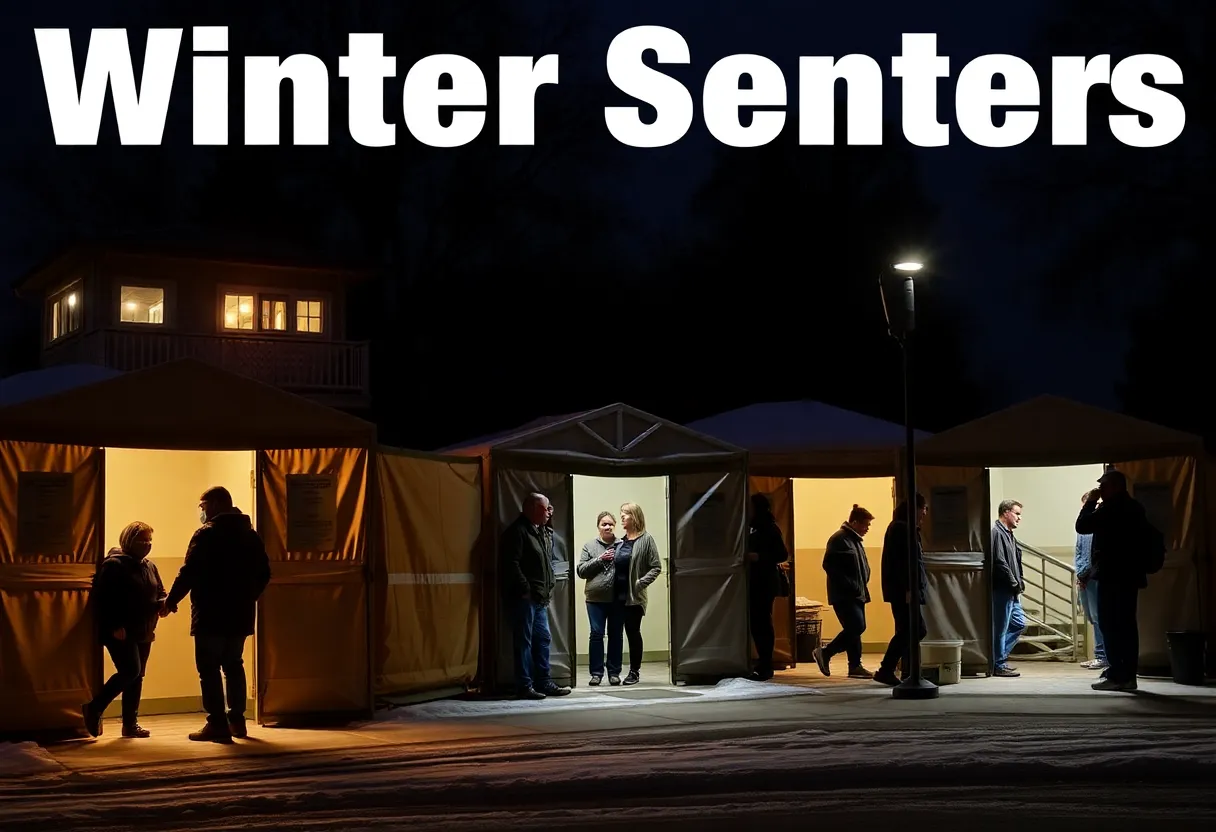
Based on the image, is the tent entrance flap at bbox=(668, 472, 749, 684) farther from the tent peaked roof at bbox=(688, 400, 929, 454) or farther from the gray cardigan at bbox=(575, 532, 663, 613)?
the tent peaked roof at bbox=(688, 400, 929, 454)

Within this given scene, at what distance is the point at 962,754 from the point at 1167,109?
2215 centimetres

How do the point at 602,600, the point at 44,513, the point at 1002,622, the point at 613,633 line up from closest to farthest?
the point at 44,513 < the point at 602,600 < the point at 613,633 < the point at 1002,622

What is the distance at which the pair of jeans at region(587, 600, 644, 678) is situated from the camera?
51.1ft

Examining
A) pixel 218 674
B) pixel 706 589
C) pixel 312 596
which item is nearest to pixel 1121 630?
pixel 706 589

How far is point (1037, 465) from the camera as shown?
16297 mm

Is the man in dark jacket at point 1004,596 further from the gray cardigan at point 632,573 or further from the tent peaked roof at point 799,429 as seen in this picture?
the gray cardigan at point 632,573

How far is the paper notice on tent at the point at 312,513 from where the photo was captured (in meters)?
12.7

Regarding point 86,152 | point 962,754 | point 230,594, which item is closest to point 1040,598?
point 962,754

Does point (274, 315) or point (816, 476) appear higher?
point (274, 315)

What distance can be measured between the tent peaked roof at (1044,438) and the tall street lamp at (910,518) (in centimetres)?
216

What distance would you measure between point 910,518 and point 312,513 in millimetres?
5322

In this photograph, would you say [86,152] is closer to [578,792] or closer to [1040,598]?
[1040,598]

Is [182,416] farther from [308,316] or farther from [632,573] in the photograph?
[308,316]

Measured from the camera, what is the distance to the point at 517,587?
45.7ft
